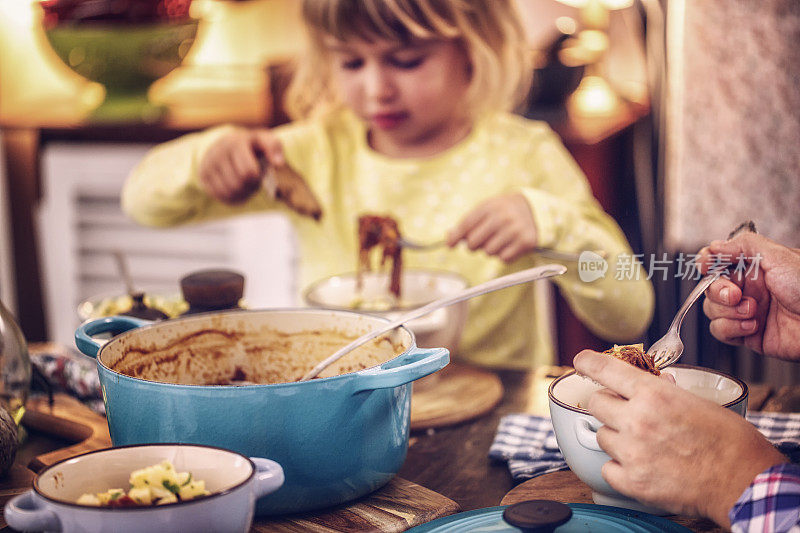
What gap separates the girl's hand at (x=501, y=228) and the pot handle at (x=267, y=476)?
0.79 meters

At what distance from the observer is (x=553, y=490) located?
868mm

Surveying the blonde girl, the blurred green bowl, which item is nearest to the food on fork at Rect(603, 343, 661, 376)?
the blonde girl

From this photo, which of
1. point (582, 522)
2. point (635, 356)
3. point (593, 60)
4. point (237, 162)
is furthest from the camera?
point (593, 60)

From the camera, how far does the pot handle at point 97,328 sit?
3.03 ft

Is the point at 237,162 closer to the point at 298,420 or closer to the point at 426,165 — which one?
the point at 426,165

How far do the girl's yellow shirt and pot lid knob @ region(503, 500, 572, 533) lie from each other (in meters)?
1.06

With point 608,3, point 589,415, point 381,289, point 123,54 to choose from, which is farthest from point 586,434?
point 123,54

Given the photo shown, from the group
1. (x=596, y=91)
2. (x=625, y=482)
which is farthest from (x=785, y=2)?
(x=625, y=482)

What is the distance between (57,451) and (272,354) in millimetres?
269

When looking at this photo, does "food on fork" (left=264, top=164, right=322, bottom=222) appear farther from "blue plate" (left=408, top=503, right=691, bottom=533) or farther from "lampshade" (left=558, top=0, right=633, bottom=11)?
"lampshade" (left=558, top=0, right=633, bottom=11)

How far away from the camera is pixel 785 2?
6.49 ft

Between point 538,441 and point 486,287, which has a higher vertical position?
point 486,287

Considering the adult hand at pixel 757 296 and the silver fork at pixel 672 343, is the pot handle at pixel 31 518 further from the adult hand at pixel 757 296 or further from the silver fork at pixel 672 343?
the adult hand at pixel 757 296

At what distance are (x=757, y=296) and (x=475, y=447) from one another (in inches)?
14.8
